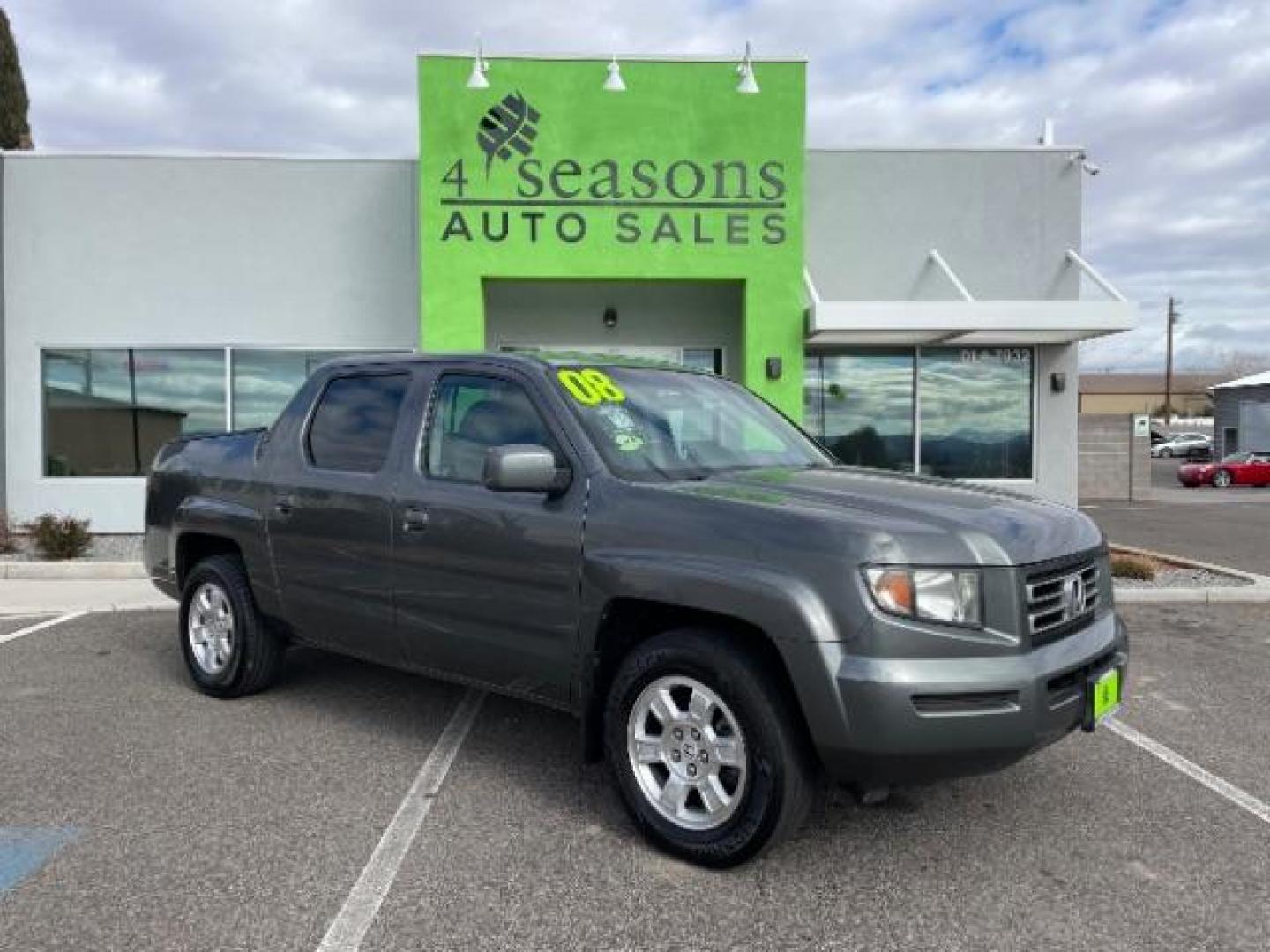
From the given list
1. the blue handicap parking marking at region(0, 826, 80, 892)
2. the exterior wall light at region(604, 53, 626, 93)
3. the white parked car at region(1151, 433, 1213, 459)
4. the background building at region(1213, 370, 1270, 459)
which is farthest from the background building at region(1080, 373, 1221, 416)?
the blue handicap parking marking at region(0, 826, 80, 892)

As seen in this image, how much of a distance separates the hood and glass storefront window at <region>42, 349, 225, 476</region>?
1058cm

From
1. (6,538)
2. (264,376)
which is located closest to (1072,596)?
(6,538)

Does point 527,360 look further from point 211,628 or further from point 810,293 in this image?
point 810,293

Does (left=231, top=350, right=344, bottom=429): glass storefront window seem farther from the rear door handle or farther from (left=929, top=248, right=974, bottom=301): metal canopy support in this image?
the rear door handle

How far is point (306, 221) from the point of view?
12.7m

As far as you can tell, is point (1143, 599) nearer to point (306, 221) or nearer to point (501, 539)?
point (501, 539)

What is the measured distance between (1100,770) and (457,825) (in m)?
2.82

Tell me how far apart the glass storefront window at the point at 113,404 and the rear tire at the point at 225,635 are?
306 inches

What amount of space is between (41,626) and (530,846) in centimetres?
571

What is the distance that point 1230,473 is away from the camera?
30141 mm

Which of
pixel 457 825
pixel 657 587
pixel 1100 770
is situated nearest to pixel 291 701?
pixel 457 825

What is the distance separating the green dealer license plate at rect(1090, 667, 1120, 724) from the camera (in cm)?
339

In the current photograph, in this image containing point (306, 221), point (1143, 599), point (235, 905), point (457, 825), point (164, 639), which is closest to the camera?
point (235, 905)

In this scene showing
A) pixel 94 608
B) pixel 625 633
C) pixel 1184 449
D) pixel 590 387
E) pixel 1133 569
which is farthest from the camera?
pixel 1184 449
